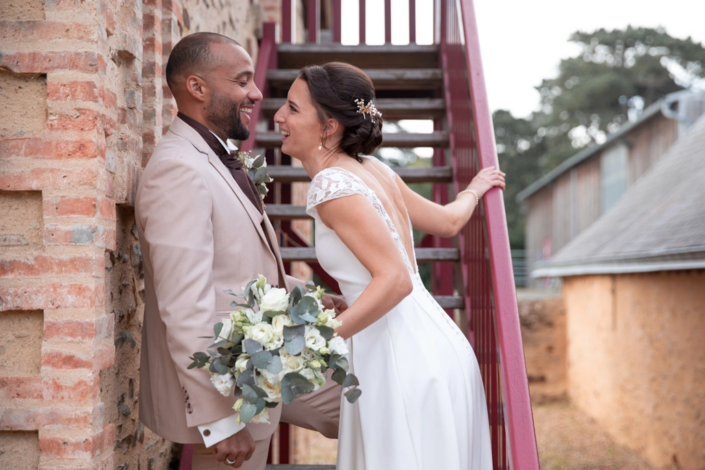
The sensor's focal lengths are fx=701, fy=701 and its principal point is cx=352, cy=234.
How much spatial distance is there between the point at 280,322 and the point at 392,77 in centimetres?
321

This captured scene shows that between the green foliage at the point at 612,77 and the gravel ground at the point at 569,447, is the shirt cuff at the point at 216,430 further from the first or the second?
the green foliage at the point at 612,77

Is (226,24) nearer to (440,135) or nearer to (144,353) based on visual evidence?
(440,135)

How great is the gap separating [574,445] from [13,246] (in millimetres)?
10131

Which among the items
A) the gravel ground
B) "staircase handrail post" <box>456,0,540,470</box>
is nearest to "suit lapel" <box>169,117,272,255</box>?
"staircase handrail post" <box>456,0,540,470</box>

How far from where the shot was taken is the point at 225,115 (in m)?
2.31

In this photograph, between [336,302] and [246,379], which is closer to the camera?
[246,379]

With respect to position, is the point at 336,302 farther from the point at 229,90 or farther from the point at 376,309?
the point at 229,90

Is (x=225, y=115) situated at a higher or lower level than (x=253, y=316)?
higher

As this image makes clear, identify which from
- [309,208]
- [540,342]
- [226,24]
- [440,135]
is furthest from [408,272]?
[540,342]

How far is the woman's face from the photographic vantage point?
2.30 m

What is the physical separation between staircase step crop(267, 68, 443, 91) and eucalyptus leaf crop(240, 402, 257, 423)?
10.4ft

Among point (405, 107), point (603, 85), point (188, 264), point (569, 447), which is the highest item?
point (603, 85)

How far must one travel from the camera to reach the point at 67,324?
6.57ft

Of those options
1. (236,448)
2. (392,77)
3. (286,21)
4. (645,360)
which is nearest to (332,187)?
(236,448)
